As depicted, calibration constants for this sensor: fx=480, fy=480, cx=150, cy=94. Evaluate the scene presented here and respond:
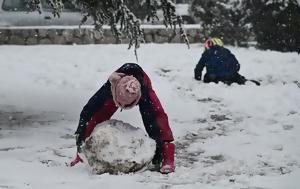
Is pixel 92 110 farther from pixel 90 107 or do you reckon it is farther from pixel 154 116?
pixel 154 116

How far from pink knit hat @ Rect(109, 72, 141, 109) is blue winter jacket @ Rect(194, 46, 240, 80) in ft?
16.0

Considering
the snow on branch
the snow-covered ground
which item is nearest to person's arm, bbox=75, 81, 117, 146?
the snow-covered ground

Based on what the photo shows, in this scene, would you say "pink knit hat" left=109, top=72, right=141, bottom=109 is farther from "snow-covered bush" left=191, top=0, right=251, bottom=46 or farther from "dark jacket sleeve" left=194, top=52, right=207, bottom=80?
"snow-covered bush" left=191, top=0, right=251, bottom=46

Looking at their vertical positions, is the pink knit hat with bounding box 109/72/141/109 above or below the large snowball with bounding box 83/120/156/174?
above

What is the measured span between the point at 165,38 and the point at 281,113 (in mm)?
8607

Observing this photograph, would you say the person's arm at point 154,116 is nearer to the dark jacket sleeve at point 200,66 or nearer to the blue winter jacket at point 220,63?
the blue winter jacket at point 220,63

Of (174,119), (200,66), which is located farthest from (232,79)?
(174,119)

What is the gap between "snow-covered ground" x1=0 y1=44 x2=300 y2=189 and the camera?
397 cm

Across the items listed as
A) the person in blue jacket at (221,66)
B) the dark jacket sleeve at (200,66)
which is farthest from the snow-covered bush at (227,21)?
the person in blue jacket at (221,66)

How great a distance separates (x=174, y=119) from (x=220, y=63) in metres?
2.52

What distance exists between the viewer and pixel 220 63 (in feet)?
28.6

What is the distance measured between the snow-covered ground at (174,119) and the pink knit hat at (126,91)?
61 cm

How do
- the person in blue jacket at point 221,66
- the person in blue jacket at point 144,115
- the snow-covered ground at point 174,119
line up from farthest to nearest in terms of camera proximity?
1. the person in blue jacket at point 221,66
2. the person in blue jacket at point 144,115
3. the snow-covered ground at point 174,119

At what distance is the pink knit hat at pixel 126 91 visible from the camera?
13.0 ft
